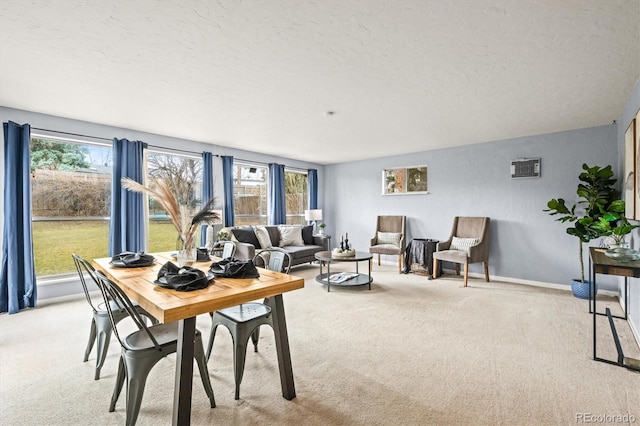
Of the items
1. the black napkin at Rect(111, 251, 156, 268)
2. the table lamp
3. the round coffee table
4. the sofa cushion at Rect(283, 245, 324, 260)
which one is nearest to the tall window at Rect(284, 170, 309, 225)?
the table lamp

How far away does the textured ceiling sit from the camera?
1758mm

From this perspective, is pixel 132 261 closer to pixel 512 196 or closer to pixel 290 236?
pixel 290 236

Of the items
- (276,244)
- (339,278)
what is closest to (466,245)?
(339,278)

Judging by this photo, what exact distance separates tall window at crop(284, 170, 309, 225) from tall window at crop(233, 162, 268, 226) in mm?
776

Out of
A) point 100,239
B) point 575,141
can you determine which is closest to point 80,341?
point 100,239

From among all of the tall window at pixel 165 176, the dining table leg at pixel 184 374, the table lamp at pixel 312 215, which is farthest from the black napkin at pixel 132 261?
the table lamp at pixel 312 215

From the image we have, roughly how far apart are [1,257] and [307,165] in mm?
A: 5392

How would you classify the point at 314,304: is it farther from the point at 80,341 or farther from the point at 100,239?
the point at 100,239

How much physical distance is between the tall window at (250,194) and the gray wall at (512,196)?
1779 mm

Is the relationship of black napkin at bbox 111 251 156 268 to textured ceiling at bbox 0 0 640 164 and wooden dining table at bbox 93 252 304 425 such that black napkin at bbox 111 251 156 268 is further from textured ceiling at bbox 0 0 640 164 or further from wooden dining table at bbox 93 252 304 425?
textured ceiling at bbox 0 0 640 164

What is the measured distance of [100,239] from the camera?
14.5 ft

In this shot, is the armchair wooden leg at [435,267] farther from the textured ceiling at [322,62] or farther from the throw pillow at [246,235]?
the throw pillow at [246,235]

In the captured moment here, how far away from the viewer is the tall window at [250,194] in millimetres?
6055

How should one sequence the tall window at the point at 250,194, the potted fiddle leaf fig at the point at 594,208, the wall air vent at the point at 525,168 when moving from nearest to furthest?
1. the potted fiddle leaf fig at the point at 594,208
2. the wall air vent at the point at 525,168
3. the tall window at the point at 250,194
